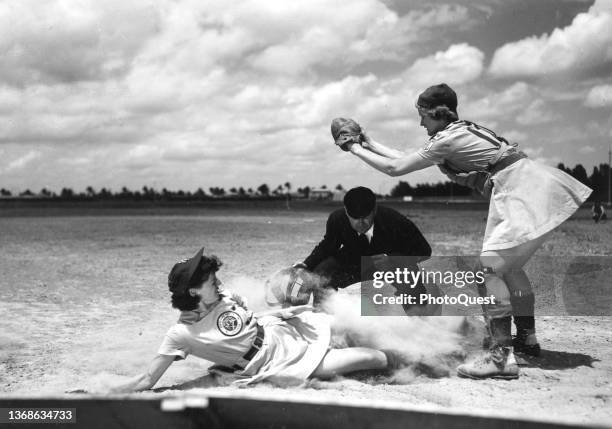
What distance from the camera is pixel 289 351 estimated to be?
3908 mm

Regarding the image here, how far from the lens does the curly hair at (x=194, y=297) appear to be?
3707 mm

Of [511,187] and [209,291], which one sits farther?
[511,187]

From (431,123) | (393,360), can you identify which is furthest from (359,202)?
(393,360)

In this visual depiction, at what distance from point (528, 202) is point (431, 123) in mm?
861

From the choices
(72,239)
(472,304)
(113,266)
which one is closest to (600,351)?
(472,304)

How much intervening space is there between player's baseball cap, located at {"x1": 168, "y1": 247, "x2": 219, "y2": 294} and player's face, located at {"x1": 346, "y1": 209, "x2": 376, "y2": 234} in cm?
163

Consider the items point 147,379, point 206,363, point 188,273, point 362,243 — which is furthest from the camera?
point 362,243

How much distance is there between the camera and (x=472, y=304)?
6.80m

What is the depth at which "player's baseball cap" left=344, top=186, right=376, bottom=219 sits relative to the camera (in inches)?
198

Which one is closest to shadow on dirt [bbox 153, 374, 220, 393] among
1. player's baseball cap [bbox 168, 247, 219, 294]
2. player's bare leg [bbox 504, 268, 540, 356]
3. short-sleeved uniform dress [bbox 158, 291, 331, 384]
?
short-sleeved uniform dress [bbox 158, 291, 331, 384]

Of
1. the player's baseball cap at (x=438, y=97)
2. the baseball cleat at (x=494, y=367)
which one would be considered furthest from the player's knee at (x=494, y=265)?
the player's baseball cap at (x=438, y=97)

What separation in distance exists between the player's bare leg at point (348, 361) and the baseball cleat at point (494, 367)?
1.83 ft

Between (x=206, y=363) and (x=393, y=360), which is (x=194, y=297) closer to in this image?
(x=206, y=363)

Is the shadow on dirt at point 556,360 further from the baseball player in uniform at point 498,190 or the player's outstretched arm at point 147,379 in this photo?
the player's outstretched arm at point 147,379
